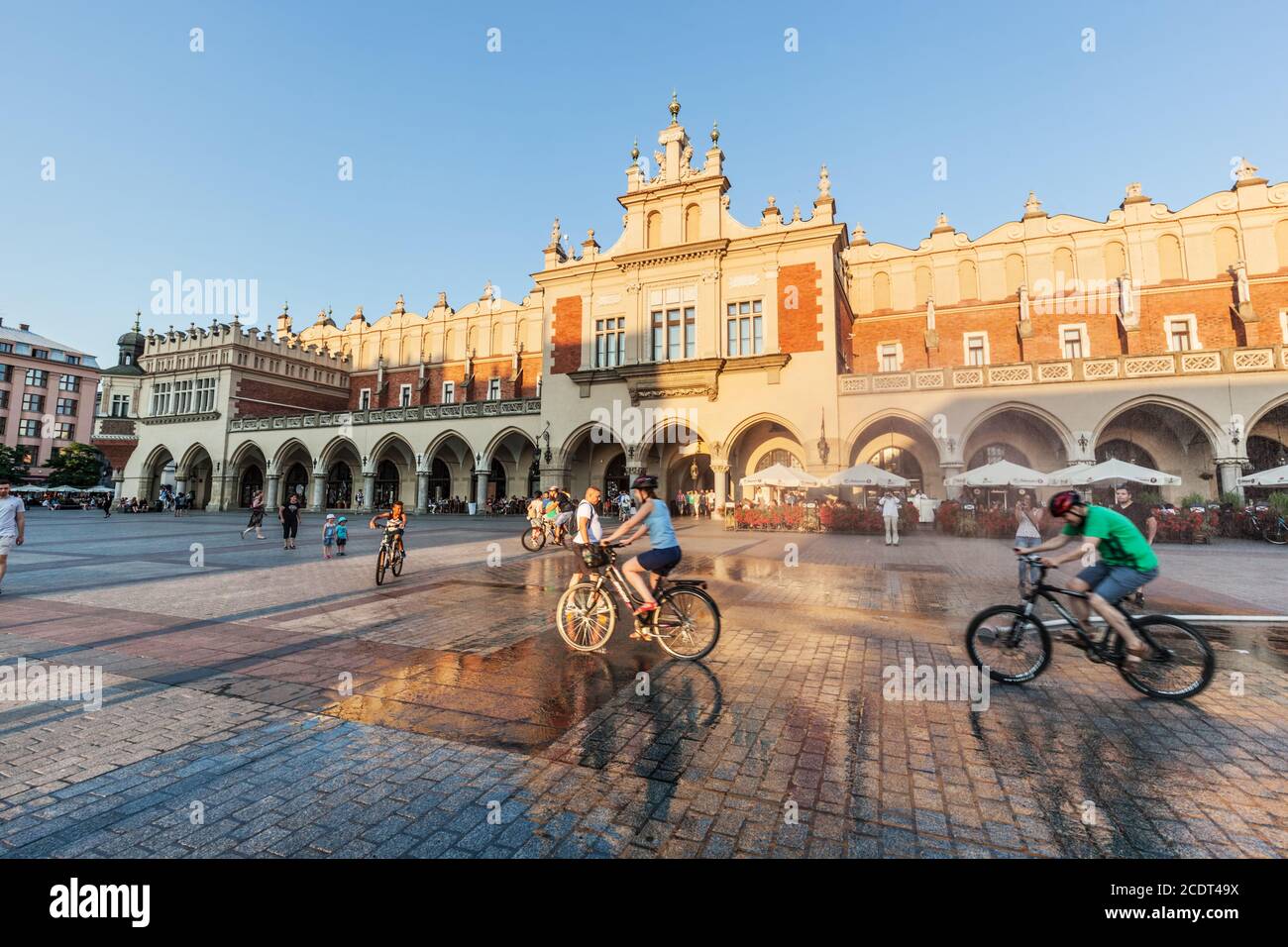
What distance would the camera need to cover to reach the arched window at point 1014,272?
2727 centimetres

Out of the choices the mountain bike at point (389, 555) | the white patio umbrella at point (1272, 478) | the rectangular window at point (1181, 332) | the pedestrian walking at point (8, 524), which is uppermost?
the rectangular window at point (1181, 332)

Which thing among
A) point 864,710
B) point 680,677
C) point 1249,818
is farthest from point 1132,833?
→ point 680,677

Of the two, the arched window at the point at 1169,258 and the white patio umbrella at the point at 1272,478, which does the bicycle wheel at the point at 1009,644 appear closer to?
the white patio umbrella at the point at 1272,478

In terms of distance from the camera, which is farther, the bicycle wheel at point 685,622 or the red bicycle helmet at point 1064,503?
the bicycle wheel at point 685,622

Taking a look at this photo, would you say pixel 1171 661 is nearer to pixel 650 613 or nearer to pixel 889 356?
pixel 650 613

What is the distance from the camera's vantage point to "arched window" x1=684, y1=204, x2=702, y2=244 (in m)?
26.8

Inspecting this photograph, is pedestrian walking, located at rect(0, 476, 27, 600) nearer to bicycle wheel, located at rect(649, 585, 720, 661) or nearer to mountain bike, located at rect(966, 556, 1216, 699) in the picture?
bicycle wheel, located at rect(649, 585, 720, 661)

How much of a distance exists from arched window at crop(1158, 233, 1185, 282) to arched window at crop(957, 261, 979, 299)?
7.39 metres

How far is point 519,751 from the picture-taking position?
131 inches

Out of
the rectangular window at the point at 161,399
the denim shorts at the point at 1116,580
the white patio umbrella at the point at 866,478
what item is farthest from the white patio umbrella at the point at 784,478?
the rectangular window at the point at 161,399

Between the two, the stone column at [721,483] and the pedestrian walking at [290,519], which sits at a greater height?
the stone column at [721,483]

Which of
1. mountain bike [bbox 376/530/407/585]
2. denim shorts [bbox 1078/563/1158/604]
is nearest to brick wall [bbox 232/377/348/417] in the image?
mountain bike [bbox 376/530/407/585]

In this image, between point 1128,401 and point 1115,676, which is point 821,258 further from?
point 1115,676

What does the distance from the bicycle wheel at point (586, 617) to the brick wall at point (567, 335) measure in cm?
2366
